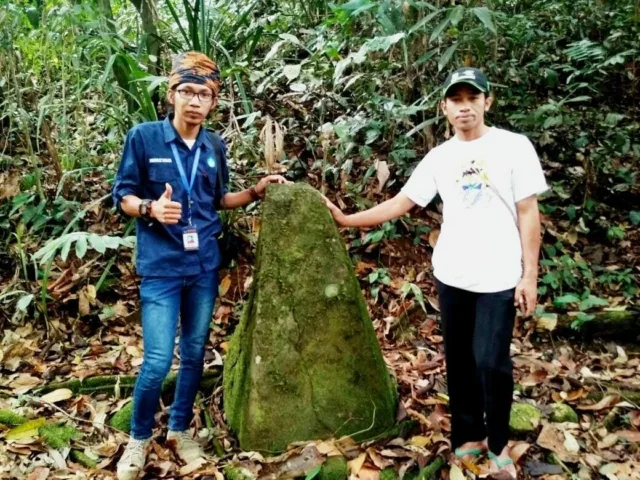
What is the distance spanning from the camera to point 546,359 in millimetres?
4246

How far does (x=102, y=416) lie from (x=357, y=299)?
5.70ft

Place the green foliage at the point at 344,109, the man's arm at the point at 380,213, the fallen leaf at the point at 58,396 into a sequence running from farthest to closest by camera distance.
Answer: the green foliage at the point at 344,109, the fallen leaf at the point at 58,396, the man's arm at the point at 380,213

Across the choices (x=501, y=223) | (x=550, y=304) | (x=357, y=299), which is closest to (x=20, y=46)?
(x=357, y=299)

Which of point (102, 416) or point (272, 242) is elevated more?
point (272, 242)

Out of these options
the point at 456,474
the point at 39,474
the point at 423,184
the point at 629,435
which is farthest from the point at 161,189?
the point at 629,435

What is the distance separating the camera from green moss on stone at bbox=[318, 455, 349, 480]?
2961mm

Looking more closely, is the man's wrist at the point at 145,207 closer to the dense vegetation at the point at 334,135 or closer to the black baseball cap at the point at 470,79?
the black baseball cap at the point at 470,79

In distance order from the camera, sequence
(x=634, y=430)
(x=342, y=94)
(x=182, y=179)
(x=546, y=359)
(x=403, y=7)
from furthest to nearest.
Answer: (x=342, y=94) < (x=403, y=7) < (x=546, y=359) < (x=634, y=430) < (x=182, y=179)

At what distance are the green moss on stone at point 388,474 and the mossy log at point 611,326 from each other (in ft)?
6.88

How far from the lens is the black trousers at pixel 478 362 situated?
8.84 ft

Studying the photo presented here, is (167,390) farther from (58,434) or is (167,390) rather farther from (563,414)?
(563,414)

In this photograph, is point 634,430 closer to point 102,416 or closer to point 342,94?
point 102,416

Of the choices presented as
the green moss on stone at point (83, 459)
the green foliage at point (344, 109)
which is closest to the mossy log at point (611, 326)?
the green foliage at point (344, 109)

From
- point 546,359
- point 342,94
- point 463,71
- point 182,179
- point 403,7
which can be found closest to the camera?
point 463,71
